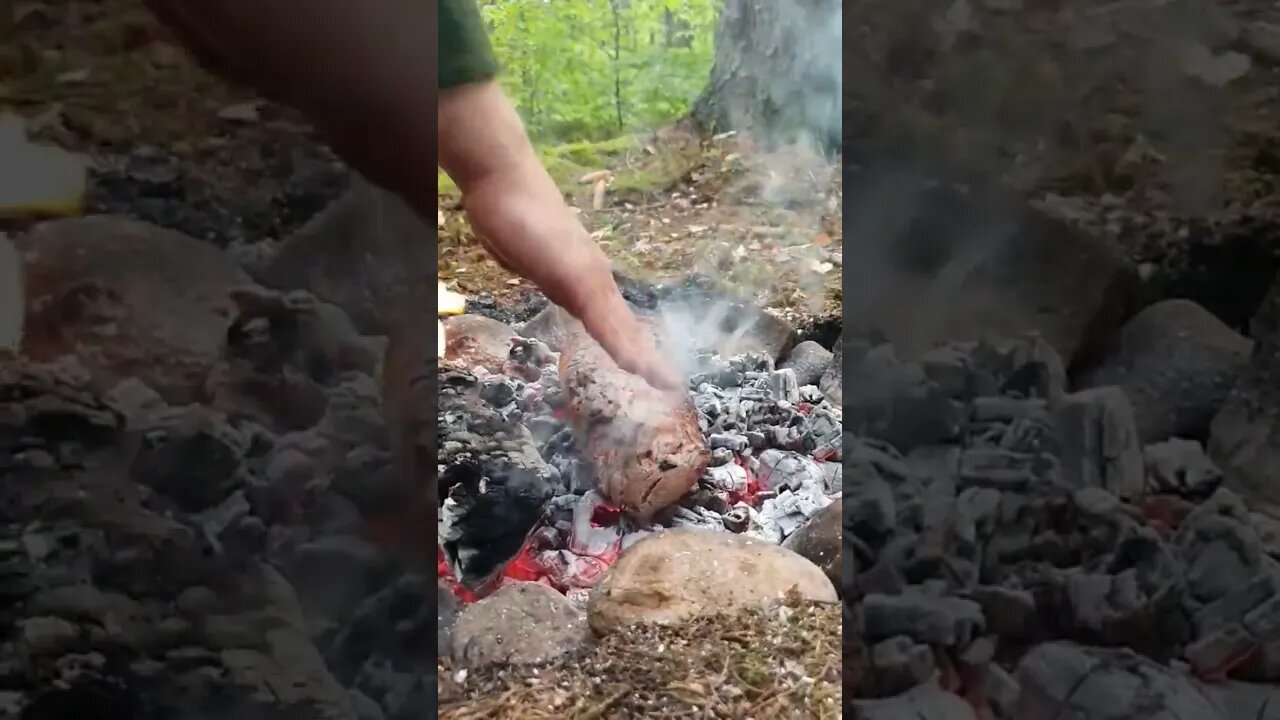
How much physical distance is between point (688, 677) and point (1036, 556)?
683 mm

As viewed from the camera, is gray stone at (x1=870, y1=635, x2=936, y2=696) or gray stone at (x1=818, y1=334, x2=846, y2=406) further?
gray stone at (x1=818, y1=334, x2=846, y2=406)

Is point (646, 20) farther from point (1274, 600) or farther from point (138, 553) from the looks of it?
point (1274, 600)

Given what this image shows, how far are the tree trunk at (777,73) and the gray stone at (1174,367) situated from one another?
0.67 meters

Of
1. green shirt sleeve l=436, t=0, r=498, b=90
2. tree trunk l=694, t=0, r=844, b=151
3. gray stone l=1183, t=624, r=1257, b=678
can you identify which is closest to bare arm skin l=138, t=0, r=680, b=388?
green shirt sleeve l=436, t=0, r=498, b=90

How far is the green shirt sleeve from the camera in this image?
69.9 inches

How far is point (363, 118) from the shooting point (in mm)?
1722

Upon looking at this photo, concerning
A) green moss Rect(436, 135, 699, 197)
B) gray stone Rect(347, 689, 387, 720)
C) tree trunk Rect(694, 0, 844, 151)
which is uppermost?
tree trunk Rect(694, 0, 844, 151)

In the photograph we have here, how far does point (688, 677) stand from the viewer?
1.75m

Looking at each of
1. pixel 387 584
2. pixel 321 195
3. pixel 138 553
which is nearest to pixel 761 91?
pixel 321 195

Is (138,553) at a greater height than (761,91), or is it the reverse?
(761,91)

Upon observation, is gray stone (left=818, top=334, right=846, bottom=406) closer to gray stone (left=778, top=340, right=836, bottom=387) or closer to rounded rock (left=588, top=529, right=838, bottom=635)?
gray stone (left=778, top=340, right=836, bottom=387)

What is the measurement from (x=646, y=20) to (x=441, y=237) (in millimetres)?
582

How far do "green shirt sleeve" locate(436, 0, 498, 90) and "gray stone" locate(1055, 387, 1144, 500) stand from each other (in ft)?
4.18

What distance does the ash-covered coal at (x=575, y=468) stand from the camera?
1.80 meters
